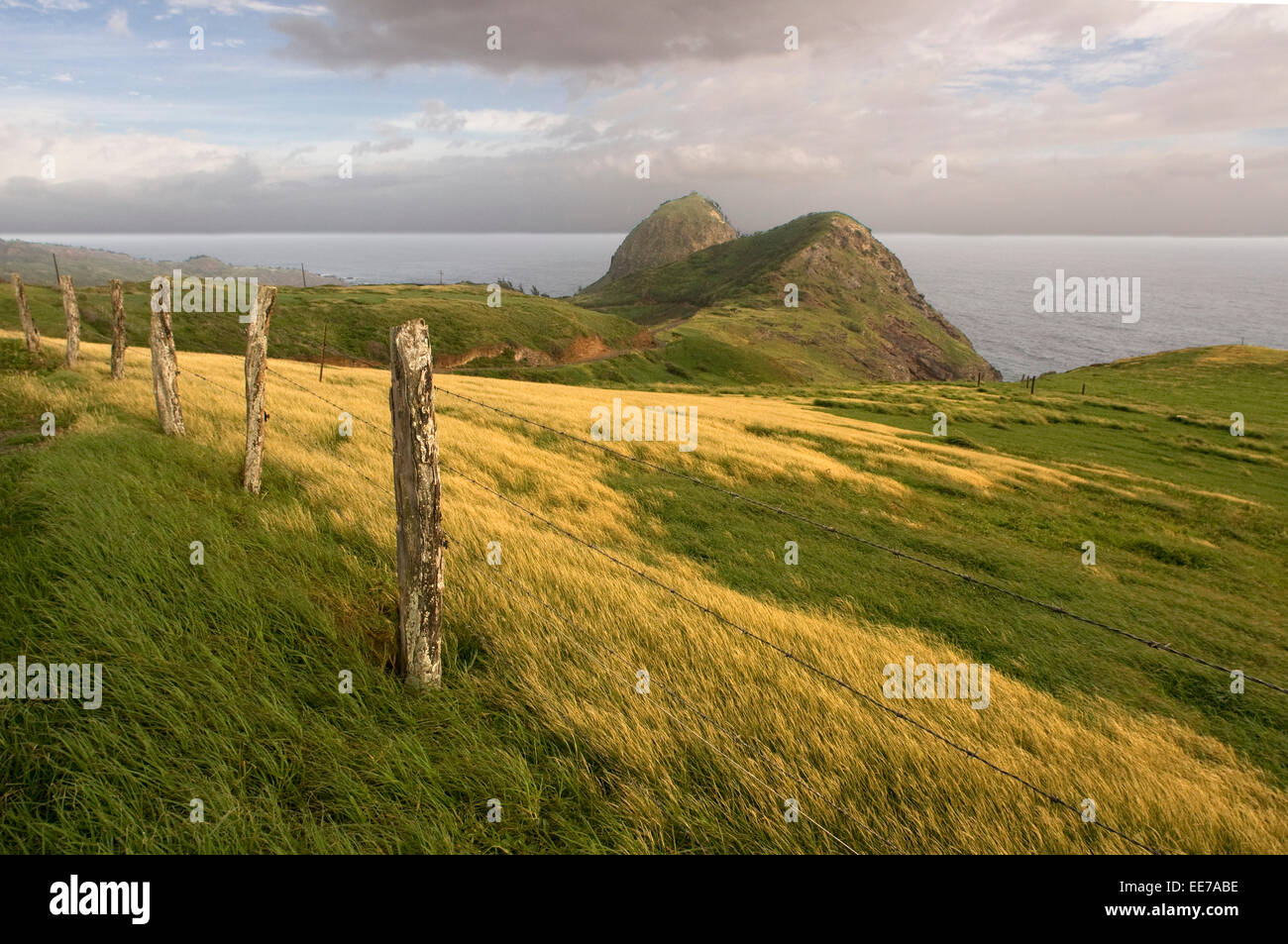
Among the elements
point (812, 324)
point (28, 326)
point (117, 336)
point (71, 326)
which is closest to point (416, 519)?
point (117, 336)

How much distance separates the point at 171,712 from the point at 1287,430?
58.5 meters

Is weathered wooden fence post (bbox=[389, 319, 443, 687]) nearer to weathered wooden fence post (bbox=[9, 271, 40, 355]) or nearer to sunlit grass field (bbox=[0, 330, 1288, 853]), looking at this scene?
sunlit grass field (bbox=[0, 330, 1288, 853])

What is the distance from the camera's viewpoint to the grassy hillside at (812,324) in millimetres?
100250

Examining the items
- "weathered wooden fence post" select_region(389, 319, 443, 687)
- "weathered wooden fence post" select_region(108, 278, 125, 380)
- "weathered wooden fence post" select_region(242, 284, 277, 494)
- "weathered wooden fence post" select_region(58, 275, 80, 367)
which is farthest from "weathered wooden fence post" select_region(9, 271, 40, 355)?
"weathered wooden fence post" select_region(389, 319, 443, 687)

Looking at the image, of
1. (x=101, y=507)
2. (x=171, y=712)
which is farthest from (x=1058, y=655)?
(x=101, y=507)

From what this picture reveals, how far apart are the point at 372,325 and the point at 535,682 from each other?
7318 centimetres

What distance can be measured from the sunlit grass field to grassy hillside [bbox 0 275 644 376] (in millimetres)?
42305

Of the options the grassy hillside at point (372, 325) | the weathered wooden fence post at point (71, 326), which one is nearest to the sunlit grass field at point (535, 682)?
the weathered wooden fence post at point (71, 326)

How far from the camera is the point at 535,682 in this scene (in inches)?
171

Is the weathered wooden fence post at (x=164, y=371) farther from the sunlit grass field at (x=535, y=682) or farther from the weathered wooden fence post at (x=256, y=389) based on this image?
the weathered wooden fence post at (x=256, y=389)

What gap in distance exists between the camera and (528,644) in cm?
478

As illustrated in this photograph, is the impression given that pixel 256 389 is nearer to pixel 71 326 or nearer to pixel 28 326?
pixel 71 326

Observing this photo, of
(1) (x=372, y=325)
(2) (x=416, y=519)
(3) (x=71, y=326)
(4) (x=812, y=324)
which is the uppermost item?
(4) (x=812, y=324)
